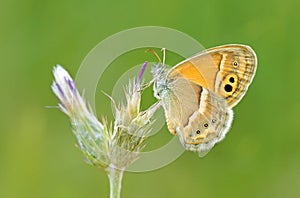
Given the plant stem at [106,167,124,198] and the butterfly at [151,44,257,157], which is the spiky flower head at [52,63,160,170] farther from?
the butterfly at [151,44,257,157]

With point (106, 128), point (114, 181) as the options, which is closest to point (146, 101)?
point (106, 128)

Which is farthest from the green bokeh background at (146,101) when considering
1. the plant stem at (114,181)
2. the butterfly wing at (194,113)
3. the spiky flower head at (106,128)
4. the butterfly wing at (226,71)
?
the plant stem at (114,181)

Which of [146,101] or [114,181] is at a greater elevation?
[146,101]

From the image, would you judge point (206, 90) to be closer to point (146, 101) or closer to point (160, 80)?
point (160, 80)

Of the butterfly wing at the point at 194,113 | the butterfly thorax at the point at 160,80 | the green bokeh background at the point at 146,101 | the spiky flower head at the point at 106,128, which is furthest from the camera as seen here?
the green bokeh background at the point at 146,101

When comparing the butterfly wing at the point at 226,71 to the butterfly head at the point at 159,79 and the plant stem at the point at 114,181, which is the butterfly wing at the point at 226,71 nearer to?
the butterfly head at the point at 159,79

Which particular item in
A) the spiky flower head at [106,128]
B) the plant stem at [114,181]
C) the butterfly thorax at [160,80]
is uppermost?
the butterfly thorax at [160,80]

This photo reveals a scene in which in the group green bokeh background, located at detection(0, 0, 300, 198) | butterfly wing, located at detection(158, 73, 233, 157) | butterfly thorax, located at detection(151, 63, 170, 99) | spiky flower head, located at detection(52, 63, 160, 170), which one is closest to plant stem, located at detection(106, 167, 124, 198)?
spiky flower head, located at detection(52, 63, 160, 170)
